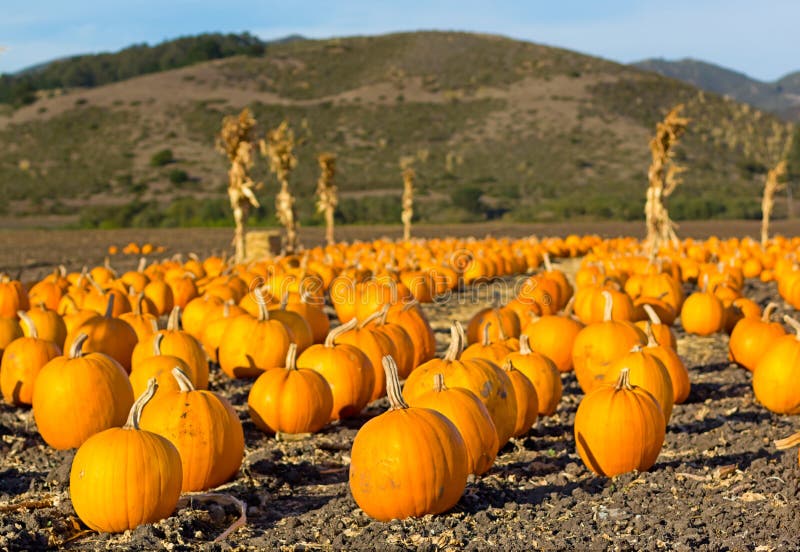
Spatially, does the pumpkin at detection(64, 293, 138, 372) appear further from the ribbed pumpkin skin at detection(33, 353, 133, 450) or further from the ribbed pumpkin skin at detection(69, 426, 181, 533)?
the ribbed pumpkin skin at detection(69, 426, 181, 533)

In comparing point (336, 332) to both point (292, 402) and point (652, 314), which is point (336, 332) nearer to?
point (292, 402)

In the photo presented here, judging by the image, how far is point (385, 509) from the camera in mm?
4203

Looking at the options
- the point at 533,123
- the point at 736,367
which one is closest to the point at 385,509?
the point at 736,367

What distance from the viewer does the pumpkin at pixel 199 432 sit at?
188 inches

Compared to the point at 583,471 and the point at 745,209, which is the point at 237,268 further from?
the point at 745,209

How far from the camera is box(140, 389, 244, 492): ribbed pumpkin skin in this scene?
15.6ft

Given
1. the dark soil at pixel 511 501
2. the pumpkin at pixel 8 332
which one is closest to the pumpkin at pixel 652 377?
the dark soil at pixel 511 501

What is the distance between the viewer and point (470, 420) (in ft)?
15.6

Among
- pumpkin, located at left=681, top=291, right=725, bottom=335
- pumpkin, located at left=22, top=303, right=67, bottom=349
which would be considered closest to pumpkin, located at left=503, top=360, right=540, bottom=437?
pumpkin, located at left=22, top=303, right=67, bottom=349

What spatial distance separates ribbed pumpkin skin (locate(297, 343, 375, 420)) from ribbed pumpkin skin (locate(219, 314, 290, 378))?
2.70ft

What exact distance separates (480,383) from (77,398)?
2.50 metres

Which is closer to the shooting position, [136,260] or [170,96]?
[136,260]

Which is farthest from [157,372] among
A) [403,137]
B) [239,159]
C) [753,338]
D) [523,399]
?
[403,137]

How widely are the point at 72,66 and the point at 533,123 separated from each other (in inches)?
3506
